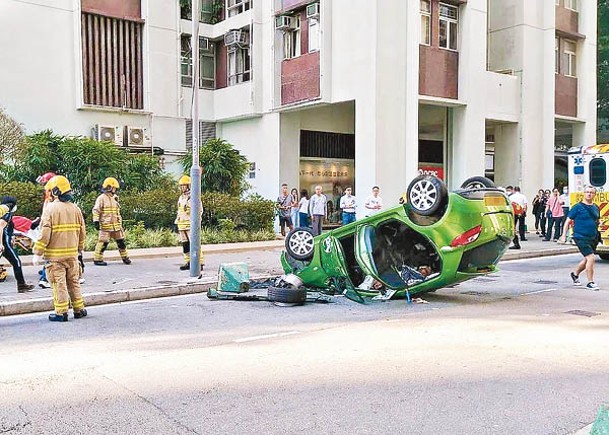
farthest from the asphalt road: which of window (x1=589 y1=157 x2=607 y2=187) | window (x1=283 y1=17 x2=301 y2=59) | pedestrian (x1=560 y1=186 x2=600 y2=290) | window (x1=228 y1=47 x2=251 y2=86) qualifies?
window (x1=228 y1=47 x2=251 y2=86)

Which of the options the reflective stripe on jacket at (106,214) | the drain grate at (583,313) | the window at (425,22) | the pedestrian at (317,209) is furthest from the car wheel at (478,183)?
the window at (425,22)

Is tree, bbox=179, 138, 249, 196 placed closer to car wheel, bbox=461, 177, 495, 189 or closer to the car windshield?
the car windshield

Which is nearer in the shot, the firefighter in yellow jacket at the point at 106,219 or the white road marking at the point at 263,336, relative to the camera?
the white road marking at the point at 263,336

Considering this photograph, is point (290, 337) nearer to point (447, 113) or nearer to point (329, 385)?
point (329, 385)

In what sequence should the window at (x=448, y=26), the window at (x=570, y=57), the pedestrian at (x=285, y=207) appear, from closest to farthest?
the pedestrian at (x=285, y=207)
the window at (x=448, y=26)
the window at (x=570, y=57)

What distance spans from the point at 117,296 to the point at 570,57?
24.1 metres

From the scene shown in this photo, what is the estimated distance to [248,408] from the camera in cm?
495

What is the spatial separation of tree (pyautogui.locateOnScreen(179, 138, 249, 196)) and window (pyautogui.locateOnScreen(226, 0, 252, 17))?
782 cm

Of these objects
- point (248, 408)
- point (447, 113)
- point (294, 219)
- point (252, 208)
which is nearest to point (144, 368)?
point (248, 408)

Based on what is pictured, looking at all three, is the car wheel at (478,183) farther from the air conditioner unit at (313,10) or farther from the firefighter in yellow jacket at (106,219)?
the air conditioner unit at (313,10)

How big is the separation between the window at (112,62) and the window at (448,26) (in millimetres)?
11360

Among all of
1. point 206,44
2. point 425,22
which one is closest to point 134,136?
point 206,44

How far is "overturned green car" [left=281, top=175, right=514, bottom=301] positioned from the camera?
28.8 ft

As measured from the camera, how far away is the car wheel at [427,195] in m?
8.72
